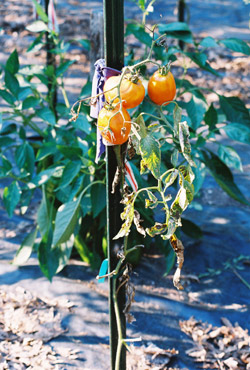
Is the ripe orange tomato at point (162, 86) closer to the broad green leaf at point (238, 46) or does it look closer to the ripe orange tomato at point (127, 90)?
the ripe orange tomato at point (127, 90)

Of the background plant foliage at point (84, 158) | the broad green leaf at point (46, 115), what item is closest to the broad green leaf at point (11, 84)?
the background plant foliage at point (84, 158)

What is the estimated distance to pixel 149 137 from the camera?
42.4 inches

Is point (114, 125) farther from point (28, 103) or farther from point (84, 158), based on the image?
point (28, 103)

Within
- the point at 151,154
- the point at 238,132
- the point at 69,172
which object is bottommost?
the point at 69,172

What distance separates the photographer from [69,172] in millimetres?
1976

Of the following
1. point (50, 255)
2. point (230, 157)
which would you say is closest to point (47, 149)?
point (50, 255)

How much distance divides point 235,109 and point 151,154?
122cm

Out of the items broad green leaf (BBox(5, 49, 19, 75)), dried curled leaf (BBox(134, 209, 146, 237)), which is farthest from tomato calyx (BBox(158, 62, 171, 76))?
broad green leaf (BBox(5, 49, 19, 75))

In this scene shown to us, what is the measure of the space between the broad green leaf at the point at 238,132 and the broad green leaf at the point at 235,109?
11cm

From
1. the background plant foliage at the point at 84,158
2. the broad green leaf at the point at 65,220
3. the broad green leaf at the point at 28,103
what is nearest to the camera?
the broad green leaf at the point at 65,220

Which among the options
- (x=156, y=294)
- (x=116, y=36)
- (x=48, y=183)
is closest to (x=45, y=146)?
(x=48, y=183)

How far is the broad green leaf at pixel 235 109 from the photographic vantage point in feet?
7.06

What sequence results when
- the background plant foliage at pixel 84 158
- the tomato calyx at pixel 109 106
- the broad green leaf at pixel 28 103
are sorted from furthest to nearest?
1. the broad green leaf at pixel 28 103
2. the background plant foliage at pixel 84 158
3. the tomato calyx at pixel 109 106

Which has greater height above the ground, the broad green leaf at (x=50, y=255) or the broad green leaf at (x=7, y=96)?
the broad green leaf at (x=7, y=96)
